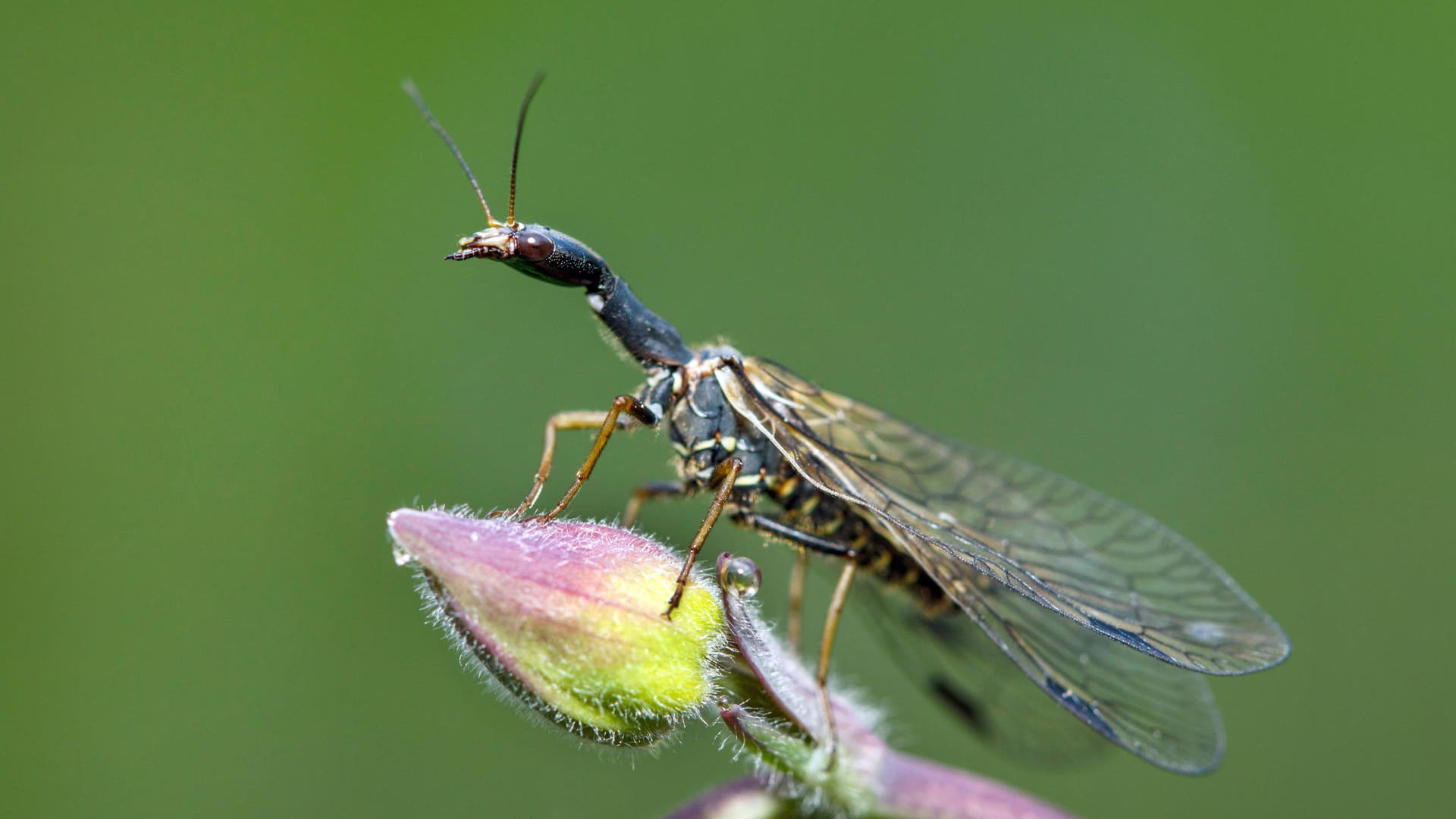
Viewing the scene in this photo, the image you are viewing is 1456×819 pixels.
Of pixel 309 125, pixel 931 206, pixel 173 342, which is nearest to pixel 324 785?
pixel 173 342

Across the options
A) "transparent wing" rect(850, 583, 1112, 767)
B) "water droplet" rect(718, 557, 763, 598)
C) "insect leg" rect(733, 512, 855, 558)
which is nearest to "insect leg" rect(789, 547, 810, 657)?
"transparent wing" rect(850, 583, 1112, 767)

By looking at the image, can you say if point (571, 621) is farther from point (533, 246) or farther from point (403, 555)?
point (533, 246)

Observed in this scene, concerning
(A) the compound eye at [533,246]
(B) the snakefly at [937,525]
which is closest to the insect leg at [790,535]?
(B) the snakefly at [937,525]

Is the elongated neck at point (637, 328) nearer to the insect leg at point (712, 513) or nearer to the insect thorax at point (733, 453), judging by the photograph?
the insect thorax at point (733, 453)

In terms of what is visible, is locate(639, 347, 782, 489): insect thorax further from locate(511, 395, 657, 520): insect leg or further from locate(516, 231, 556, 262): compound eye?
locate(516, 231, 556, 262): compound eye

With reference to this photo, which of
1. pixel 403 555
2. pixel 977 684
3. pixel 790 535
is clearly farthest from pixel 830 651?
pixel 403 555

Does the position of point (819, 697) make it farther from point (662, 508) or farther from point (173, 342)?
point (173, 342)
